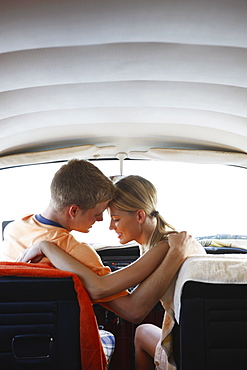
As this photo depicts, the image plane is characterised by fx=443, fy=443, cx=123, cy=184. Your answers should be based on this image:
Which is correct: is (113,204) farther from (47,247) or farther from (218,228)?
(218,228)

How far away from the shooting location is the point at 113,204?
8.43ft

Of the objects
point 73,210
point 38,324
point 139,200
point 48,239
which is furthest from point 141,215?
point 38,324

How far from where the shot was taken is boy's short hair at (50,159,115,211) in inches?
88.1

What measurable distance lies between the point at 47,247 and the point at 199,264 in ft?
2.16

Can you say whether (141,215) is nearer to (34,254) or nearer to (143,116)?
(34,254)

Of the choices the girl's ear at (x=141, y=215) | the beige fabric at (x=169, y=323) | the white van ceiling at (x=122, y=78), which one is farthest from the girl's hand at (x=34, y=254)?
the white van ceiling at (x=122, y=78)

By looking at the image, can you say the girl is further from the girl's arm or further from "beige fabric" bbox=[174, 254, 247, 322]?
"beige fabric" bbox=[174, 254, 247, 322]

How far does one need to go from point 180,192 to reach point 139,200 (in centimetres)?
186

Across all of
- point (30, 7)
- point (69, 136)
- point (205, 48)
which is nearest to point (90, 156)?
point (69, 136)

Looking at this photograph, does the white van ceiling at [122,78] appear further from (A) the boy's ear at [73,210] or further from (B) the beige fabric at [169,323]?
(B) the beige fabric at [169,323]

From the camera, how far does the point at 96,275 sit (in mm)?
1868

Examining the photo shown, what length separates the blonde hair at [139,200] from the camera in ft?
8.35


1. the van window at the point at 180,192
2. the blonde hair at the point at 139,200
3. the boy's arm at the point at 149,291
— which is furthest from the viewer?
the van window at the point at 180,192

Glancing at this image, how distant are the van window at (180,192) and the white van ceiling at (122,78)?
0.51 metres
